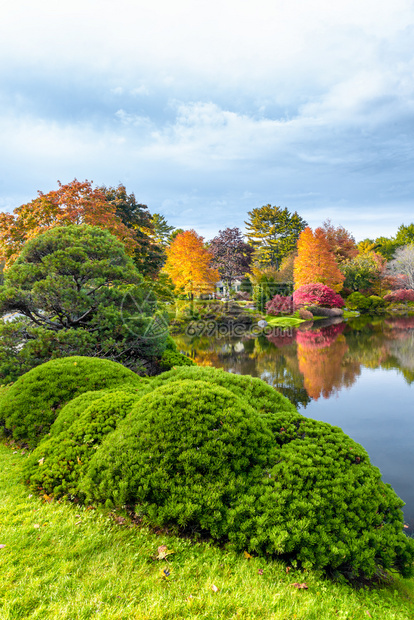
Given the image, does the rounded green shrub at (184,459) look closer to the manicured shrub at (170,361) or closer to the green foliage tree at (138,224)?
the manicured shrub at (170,361)

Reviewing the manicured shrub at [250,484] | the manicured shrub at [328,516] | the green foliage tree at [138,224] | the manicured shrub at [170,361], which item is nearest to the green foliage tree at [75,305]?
the manicured shrub at [170,361]

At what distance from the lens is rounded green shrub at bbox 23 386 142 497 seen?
3494 millimetres

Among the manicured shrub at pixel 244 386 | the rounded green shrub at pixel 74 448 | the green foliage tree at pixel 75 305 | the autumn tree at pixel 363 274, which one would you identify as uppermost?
the autumn tree at pixel 363 274

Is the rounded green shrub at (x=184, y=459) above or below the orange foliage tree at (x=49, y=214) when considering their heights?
below

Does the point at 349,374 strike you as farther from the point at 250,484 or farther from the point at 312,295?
the point at 312,295

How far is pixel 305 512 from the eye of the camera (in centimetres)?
270

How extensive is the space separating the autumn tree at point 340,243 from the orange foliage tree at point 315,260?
8947mm

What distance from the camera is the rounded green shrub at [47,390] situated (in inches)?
187

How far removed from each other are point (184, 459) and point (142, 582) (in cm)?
98

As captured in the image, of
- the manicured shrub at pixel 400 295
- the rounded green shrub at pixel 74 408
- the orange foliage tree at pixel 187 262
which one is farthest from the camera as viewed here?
the manicured shrub at pixel 400 295

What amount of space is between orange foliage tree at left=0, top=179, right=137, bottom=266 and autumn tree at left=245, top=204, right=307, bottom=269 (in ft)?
142

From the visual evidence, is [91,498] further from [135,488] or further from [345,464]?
[345,464]

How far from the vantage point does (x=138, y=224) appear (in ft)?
58.8

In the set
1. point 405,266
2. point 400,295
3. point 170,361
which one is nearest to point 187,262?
point 170,361
